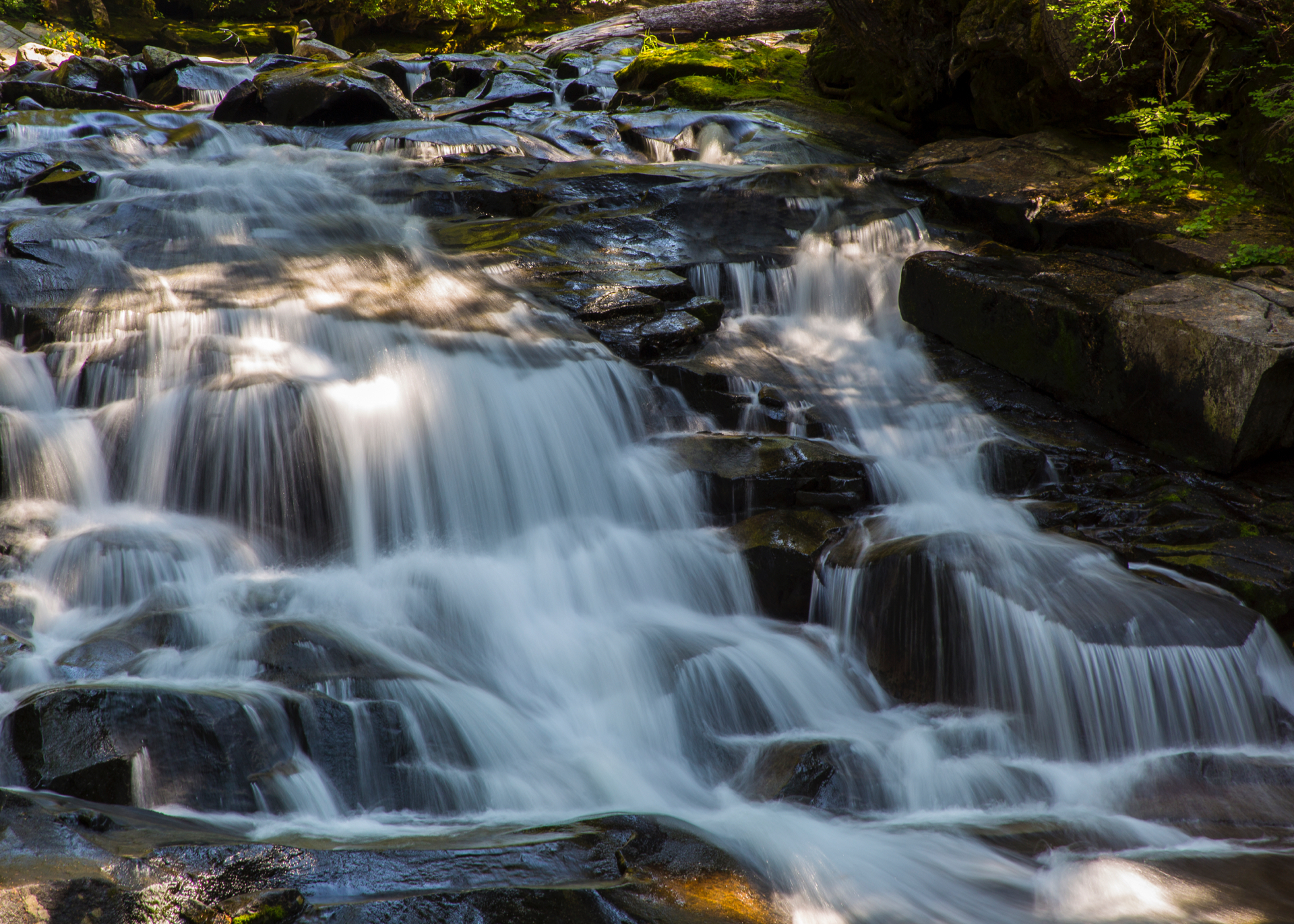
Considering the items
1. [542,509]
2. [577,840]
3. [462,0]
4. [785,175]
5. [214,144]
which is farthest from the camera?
[462,0]

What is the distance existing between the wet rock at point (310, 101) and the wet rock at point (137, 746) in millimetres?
9915

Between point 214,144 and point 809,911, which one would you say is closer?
point 809,911

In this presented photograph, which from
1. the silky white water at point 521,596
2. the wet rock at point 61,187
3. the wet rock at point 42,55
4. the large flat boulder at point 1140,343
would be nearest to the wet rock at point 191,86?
the wet rock at point 42,55

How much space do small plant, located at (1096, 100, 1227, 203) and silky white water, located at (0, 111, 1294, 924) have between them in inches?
95.8

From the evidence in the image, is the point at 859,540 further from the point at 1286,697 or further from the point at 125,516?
the point at 125,516

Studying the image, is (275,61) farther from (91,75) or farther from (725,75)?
(725,75)

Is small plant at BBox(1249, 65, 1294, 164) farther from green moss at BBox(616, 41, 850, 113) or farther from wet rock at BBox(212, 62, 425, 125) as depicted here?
wet rock at BBox(212, 62, 425, 125)

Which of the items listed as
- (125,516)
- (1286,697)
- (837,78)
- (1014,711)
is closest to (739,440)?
(1014,711)

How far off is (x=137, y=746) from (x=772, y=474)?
368 cm

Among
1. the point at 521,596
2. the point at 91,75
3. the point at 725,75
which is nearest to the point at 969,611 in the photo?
the point at 521,596

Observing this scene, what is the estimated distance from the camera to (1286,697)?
4355mm

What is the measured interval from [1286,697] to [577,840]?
3796 mm

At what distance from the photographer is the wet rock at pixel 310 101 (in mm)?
11242

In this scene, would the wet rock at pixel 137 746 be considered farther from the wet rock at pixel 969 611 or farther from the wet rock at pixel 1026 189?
the wet rock at pixel 1026 189
